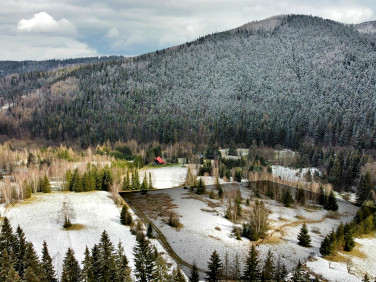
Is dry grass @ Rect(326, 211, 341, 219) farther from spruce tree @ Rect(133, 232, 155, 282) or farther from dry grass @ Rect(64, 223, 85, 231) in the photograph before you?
dry grass @ Rect(64, 223, 85, 231)

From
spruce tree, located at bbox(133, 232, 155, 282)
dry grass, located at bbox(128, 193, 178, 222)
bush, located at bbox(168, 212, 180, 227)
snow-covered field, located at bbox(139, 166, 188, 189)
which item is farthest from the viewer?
snow-covered field, located at bbox(139, 166, 188, 189)

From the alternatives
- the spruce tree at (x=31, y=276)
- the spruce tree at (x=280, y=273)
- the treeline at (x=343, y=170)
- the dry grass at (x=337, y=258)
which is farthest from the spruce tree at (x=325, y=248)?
the treeline at (x=343, y=170)

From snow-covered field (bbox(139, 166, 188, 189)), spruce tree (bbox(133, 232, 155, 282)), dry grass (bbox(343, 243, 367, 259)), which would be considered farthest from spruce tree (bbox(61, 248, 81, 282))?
snow-covered field (bbox(139, 166, 188, 189))

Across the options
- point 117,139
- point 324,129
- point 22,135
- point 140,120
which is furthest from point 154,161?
point 22,135

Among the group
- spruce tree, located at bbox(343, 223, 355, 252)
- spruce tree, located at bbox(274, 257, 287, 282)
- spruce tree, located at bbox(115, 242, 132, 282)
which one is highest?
spruce tree, located at bbox(115, 242, 132, 282)

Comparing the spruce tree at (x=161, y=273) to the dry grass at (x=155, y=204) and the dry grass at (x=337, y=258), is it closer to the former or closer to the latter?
the dry grass at (x=155, y=204)

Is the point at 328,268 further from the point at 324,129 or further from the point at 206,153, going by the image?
the point at 324,129
